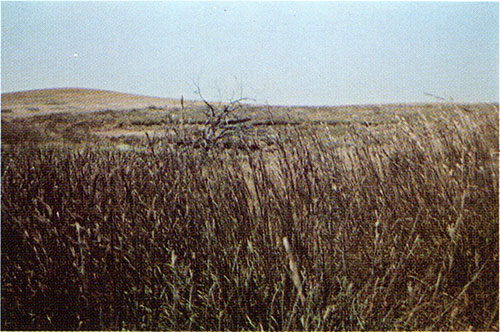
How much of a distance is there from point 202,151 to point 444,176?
5.57 ft

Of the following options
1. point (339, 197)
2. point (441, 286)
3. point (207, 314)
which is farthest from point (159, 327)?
point (441, 286)

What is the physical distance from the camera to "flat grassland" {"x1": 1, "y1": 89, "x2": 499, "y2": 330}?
78.4 inches

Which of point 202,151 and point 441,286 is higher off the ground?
point 202,151

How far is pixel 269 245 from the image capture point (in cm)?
208

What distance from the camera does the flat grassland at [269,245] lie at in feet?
6.53

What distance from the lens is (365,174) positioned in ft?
9.20

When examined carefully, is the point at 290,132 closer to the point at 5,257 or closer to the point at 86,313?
the point at 86,313

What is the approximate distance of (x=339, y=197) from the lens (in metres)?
2.44

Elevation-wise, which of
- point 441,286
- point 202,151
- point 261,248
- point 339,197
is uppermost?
point 202,151

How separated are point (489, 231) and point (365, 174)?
856 mm

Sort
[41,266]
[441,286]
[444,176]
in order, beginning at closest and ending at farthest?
[441,286], [41,266], [444,176]

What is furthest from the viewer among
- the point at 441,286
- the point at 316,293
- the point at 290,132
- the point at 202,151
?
the point at 202,151

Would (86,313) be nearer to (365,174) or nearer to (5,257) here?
(5,257)

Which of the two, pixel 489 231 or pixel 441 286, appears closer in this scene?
pixel 441 286
